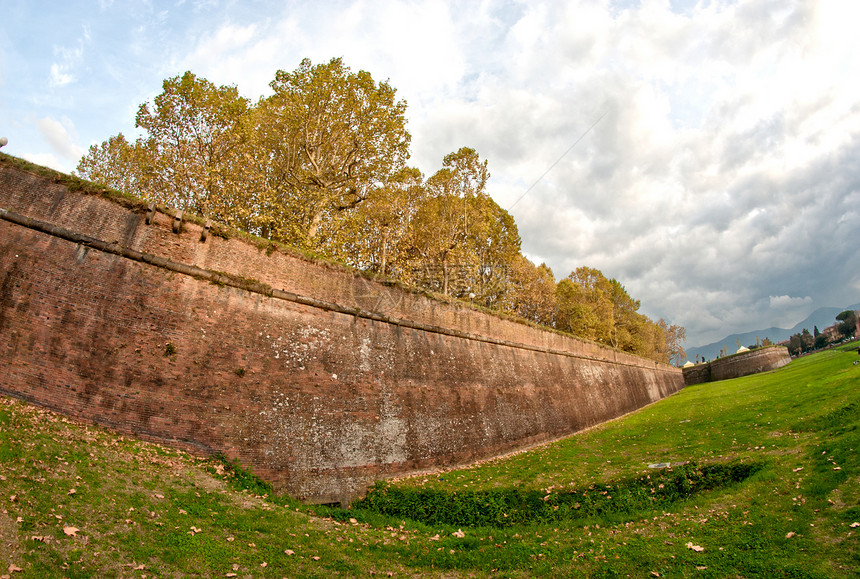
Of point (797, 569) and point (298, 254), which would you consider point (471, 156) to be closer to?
point (298, 254)

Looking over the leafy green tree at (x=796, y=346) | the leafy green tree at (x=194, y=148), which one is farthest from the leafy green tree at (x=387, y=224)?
the leafy green tree at (x=796, y=346)

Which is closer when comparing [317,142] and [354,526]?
[354,526]

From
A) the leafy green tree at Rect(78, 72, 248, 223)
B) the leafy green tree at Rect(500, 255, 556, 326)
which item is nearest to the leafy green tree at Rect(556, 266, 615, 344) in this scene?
the leafy green tree at Rect(500, 255, 556, 326)

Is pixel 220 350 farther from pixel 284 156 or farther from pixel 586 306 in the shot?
pixel 586 306

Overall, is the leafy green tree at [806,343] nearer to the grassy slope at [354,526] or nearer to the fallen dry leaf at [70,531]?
the grassy slope at [354,526]

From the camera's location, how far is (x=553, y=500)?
912cm

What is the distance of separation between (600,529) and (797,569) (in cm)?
295

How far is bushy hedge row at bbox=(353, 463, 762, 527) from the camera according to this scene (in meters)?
8.41

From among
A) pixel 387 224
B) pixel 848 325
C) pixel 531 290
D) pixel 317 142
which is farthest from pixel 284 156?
pixel 848 325

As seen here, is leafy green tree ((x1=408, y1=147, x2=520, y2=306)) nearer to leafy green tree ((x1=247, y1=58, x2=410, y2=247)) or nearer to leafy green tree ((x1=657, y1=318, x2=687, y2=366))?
leafy green tree ((x1=247, y1=58, x2=410, y2=247))

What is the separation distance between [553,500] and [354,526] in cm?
437

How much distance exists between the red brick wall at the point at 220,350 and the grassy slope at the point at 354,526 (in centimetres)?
89

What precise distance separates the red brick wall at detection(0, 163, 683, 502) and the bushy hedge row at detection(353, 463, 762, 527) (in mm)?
1758

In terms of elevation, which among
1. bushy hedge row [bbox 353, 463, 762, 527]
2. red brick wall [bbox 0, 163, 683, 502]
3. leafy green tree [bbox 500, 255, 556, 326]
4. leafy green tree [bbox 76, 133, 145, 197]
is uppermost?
leafy green tree [bbox 76, 133, 145, 197]
